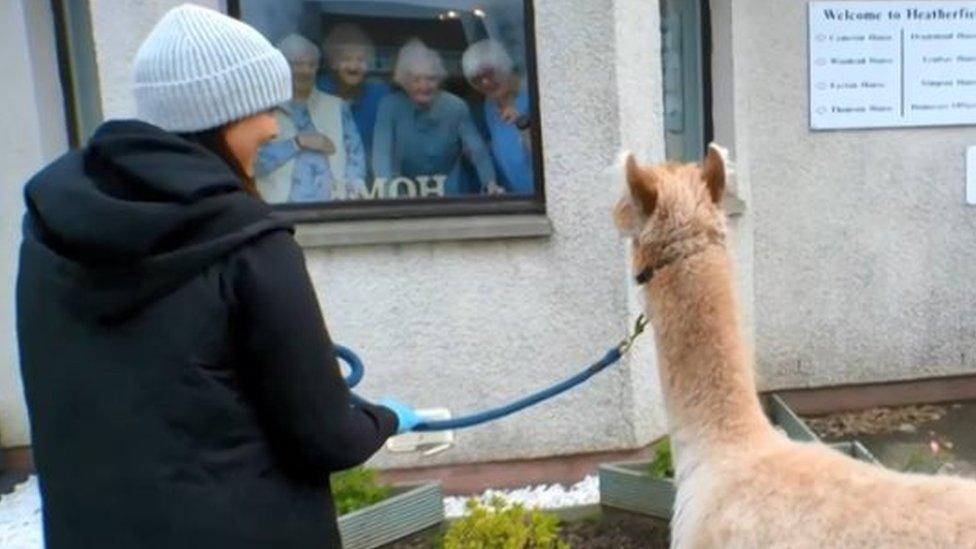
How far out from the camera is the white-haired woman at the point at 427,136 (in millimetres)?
4980

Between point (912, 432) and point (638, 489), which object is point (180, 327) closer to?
point (638, 489)

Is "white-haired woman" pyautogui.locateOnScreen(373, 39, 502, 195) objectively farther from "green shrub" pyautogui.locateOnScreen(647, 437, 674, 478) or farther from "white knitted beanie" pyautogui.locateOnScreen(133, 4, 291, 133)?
"white knitted beanie" pyautogui.locateOnScreen(133, 4, 291, 133)

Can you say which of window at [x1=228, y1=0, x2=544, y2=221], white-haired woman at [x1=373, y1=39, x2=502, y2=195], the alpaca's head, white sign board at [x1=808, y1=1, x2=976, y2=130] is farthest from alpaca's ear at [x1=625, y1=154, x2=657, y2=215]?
white sign board at [x1=808, y1=1, x2=976, y2=130]

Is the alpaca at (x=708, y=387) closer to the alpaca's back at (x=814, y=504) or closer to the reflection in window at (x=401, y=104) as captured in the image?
the alpaca's back at (x=814, y=504)

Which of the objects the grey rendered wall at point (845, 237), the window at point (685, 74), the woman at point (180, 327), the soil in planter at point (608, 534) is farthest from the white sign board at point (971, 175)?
the woman at point (180, 327)

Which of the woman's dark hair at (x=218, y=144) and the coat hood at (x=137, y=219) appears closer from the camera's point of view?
the coat hood at (x=137, y=219)

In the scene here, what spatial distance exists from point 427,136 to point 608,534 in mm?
2340

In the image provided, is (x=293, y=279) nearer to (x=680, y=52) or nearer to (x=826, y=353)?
(x=680, y=52)

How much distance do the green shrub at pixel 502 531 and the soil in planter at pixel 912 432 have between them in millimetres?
2014

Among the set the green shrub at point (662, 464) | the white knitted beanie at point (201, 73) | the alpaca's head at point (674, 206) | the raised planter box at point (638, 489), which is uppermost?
the white knitted beanie at point (201, 73)

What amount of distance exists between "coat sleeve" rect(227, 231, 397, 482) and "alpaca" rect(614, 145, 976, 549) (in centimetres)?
79

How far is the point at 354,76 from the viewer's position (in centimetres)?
494

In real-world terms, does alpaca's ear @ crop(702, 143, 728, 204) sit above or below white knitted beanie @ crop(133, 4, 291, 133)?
below

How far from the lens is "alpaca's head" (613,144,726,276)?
2.02 meters
